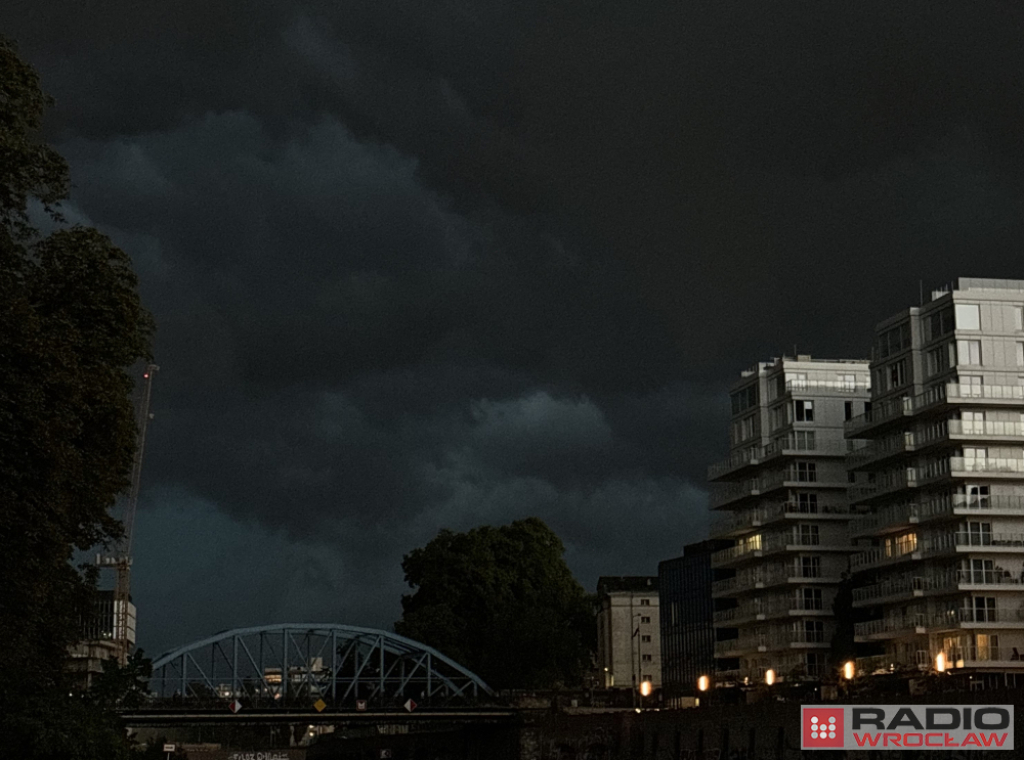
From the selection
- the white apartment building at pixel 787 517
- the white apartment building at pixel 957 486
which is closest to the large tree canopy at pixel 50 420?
the white apartment building at pixel 957 486

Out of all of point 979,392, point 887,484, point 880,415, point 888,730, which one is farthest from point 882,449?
point 888,730

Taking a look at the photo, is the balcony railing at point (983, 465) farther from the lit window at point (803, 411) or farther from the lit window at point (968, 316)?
the lit window at point (803, 411)

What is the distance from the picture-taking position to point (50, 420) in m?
44.4

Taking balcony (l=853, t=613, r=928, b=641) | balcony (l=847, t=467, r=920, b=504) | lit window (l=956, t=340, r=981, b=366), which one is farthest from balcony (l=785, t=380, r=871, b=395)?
lit window (l=956, t=340, r=981, b=366)

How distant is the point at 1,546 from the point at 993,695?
52.9 meters

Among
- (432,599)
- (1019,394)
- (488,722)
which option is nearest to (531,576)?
(432,599)

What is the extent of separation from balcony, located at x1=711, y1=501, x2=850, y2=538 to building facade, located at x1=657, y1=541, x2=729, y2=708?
2461cm

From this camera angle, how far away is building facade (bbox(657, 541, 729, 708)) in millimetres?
187750

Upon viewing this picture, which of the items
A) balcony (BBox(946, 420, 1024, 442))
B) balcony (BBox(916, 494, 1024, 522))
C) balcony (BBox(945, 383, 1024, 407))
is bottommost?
balcony (BBox(916, 494, 1024, 522))

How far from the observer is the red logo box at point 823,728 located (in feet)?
132

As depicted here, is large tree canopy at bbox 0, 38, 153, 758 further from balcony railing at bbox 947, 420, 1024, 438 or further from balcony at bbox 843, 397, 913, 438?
balcony at bbox 843, 397, 913, 438

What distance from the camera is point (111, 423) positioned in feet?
170

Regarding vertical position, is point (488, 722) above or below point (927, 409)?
below

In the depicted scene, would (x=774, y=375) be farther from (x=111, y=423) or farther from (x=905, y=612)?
(x=111, y=423)
